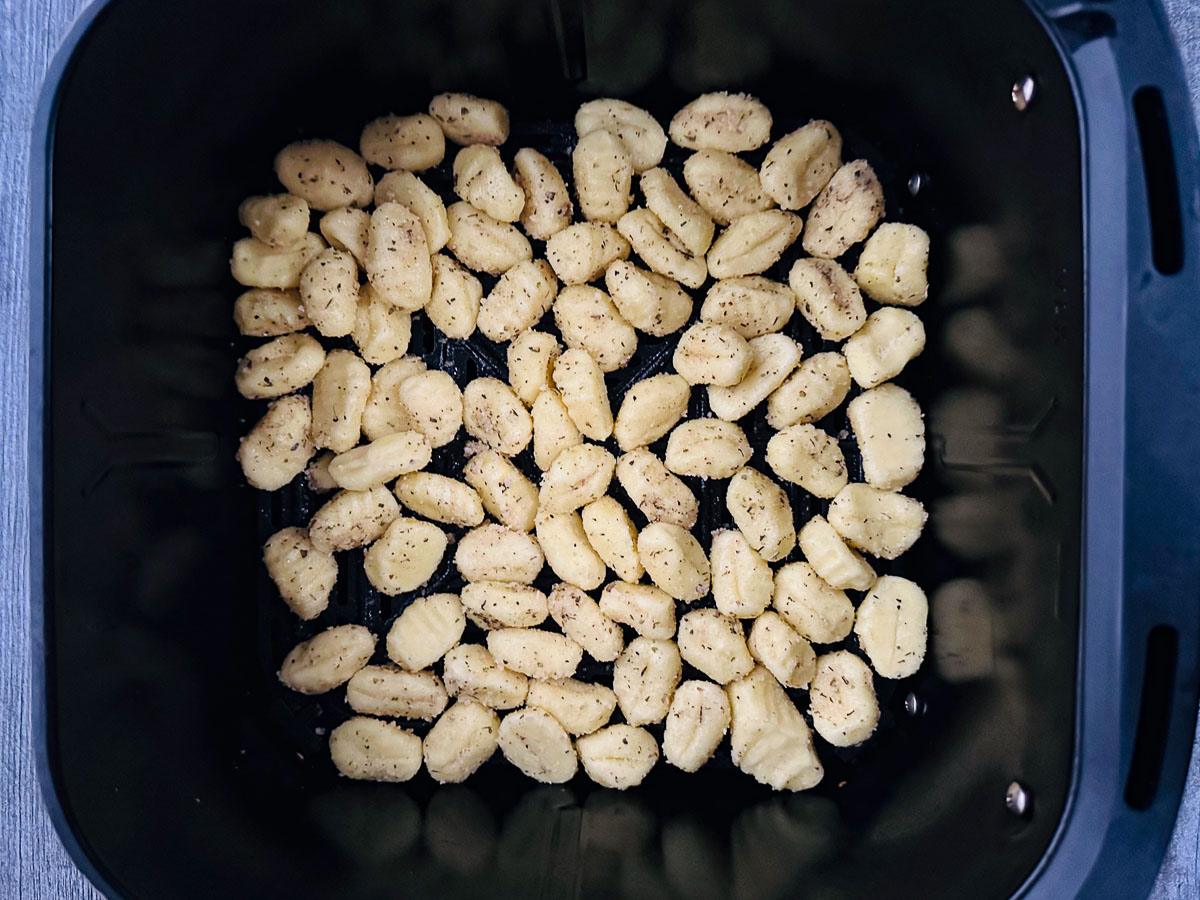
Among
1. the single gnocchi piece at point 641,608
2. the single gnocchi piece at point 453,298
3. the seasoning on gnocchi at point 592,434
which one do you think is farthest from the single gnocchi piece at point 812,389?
the single gnocchi piece at point 453,298

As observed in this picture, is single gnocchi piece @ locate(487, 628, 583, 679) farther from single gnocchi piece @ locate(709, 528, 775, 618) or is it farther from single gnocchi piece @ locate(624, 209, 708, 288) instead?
single gnocchi piece @ locate(624, 209, 708, 288)

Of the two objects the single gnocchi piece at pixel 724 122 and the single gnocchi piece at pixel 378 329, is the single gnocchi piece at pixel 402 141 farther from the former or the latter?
the single gnocchi piece at pixel 724 122

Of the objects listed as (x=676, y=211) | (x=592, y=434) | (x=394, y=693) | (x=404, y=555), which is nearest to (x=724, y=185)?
(x=676, y=211)

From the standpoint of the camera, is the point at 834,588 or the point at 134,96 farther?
the point at 834,588

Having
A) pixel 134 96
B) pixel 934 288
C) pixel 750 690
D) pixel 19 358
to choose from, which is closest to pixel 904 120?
pixel 934 288

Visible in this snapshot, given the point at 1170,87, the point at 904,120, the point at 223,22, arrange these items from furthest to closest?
the point at 904,120 < the point at 223,22 < the point at 1170,87

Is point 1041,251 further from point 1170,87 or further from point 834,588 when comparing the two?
point 834,588
